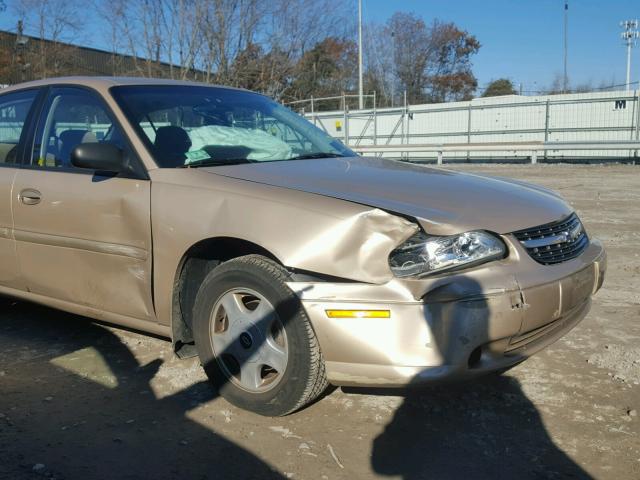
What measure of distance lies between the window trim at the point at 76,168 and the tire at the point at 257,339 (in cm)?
79

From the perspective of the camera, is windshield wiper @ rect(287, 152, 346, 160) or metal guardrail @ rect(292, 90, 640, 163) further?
metal guardrail @ rect(292, 90, 640, 163)

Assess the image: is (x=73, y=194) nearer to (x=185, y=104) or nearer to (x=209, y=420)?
(x=185, y=104)

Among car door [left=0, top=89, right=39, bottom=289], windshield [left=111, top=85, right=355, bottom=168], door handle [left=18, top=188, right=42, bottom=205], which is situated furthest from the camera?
car door [left=0, top=89, right=39, bottom=289]

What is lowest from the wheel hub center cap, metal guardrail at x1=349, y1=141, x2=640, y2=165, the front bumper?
the wheel hub center cap

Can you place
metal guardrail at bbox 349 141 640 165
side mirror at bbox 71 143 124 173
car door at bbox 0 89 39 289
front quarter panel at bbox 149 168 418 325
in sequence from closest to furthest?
front quarter panel at bbox 149 168 418 325 → side mirror at bbox 71 143 124 173 → car door at bbox 0 89 39 289 → metal guardrail at bbox 349 141 640 165

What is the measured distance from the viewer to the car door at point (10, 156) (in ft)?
13.3

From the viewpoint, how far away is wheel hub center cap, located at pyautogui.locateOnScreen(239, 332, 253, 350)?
3.04m

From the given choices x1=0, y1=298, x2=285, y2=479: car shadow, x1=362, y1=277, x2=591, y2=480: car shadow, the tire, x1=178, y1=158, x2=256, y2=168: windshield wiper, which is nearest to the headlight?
x1=362, y1=277, x2=591, y2=480: car shadow

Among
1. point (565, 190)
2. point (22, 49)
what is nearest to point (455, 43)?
point (22, 49)

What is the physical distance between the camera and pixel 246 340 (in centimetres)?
307

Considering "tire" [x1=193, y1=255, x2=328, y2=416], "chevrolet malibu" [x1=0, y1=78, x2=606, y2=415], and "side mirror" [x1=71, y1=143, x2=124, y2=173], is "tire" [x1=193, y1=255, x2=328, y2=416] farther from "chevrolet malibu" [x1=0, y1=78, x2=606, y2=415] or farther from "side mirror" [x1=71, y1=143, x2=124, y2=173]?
"side mirror" [x1=71, y1=143, x2=124, y2=173]

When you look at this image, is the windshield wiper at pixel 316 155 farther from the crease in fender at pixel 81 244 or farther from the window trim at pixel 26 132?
the window trim at pixel 26 132

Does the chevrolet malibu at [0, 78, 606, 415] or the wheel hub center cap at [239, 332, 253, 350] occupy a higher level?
the chevrolet malibu at [0, 78, 606, 415]

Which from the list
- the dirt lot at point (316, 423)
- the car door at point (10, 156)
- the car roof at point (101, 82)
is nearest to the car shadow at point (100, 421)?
the dirt lot at point (316, 423)
